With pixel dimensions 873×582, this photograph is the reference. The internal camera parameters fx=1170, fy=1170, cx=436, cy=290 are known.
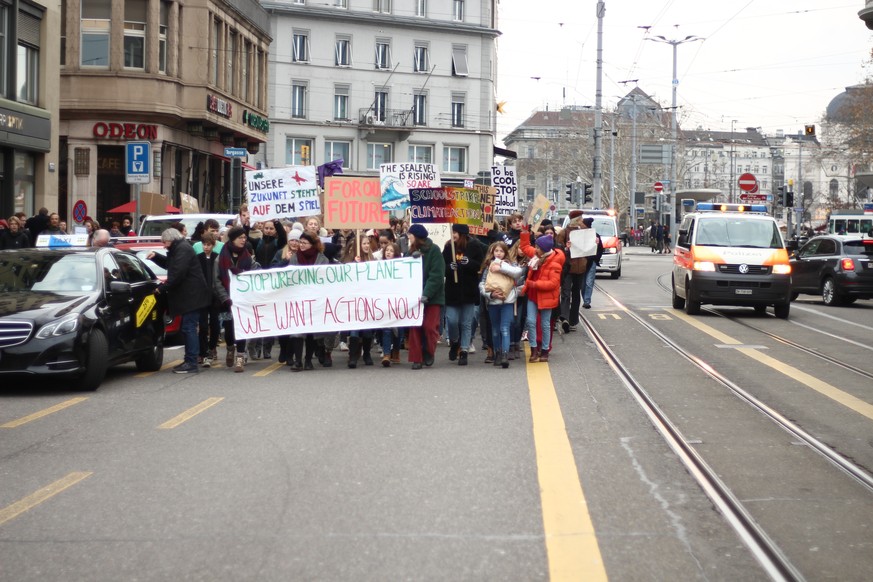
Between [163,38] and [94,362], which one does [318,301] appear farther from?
[163,38]

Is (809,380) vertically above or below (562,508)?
above

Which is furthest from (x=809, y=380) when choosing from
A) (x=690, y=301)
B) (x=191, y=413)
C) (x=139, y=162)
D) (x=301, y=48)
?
(x=301, y=48)

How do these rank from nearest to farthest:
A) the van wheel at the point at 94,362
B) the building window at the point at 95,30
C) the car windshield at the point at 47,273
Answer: the van wheel at the point at 94,362 → the car windshield at the point at 47,273 → the building window at the point at 95,30

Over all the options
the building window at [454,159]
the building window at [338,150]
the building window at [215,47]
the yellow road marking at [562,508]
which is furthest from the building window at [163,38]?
the building window at [454,159]

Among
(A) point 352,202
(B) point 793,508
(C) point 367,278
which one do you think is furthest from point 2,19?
(B) point 793,508

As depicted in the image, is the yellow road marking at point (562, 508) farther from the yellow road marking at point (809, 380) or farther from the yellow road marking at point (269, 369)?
the yellow road marking at point (269, 369)

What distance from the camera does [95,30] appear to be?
3378 centimetres

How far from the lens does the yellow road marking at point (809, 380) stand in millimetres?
11078

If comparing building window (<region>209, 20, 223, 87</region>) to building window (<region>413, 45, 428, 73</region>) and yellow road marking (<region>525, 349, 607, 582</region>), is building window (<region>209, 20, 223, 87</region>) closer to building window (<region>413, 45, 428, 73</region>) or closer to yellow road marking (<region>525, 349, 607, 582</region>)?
yellow road marking (<region>525, 349, 607, 582</region>)

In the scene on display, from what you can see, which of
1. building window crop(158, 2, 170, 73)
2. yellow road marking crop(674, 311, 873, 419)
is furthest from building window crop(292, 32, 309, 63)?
yellow road marking crop(674, 311, 873, 419)

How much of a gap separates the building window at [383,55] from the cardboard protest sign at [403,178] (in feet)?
160

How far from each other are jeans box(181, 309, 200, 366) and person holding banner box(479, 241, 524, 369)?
344cm

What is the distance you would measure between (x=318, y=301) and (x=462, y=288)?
1.78 metres

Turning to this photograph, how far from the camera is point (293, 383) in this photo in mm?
12578
